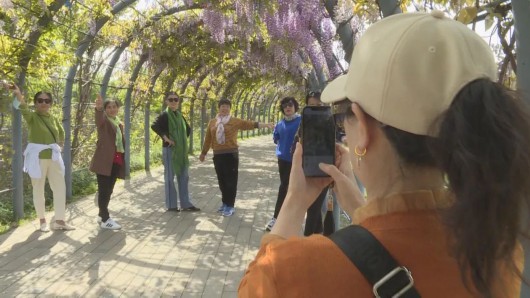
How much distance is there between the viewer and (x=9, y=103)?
5.24 meters

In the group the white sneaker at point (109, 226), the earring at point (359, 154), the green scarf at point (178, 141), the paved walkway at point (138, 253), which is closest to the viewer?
the earring at point (359, 154)

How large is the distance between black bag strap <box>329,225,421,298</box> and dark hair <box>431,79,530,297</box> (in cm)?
10

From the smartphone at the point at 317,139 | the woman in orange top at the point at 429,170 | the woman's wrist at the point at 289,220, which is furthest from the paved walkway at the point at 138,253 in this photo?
the woman in orange top at the point at 429,170

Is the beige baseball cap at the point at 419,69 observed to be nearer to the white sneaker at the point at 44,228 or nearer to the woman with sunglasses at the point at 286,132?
the woman with sunglasses at the point at 286,132

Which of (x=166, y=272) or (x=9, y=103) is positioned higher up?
(x=9, y=103)

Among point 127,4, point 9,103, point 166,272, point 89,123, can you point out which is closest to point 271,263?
point 166,272

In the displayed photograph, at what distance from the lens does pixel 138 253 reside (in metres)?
4.86

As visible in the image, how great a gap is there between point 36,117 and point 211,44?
573 centimetres

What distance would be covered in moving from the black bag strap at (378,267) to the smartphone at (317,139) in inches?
14.3

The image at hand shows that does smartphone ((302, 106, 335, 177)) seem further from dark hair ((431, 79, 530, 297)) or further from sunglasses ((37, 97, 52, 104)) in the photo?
sunglasses ((37, 97, 52, 104))

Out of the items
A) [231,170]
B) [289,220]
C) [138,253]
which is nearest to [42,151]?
[138,253]

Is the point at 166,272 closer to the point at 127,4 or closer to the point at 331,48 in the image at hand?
the point at 331,48

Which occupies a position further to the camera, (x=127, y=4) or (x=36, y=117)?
(x=127, y=4)

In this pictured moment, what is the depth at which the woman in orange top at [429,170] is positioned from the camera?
74 centimetres
